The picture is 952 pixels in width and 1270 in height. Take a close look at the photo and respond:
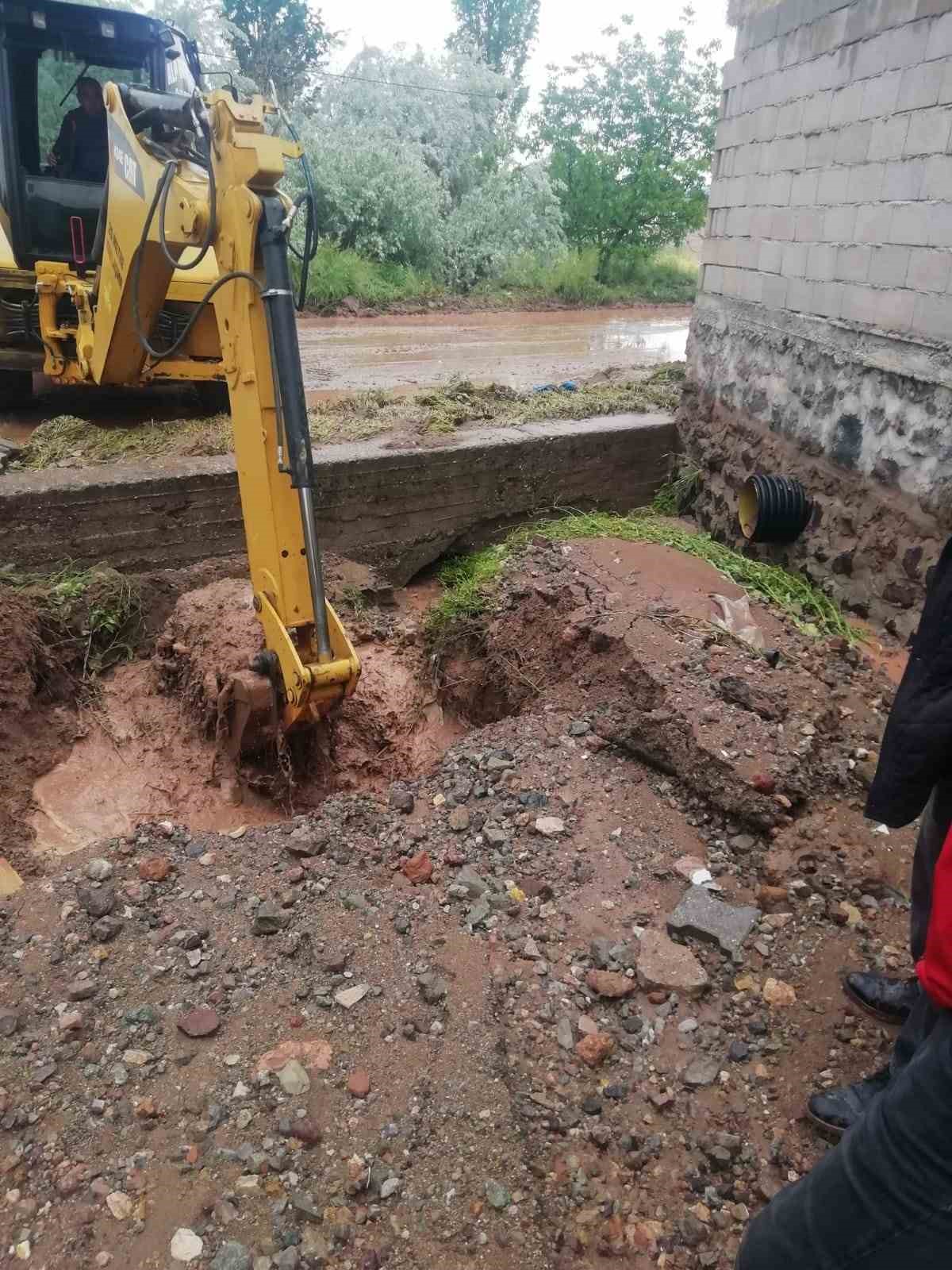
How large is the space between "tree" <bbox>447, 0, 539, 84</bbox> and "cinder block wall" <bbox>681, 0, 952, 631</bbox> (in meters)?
22.7

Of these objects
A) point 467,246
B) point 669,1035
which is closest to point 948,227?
point 669,1035

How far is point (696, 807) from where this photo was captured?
3.22 m

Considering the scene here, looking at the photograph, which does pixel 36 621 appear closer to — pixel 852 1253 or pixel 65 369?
pixel 65 369

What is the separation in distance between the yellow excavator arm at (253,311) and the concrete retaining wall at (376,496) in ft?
3.10

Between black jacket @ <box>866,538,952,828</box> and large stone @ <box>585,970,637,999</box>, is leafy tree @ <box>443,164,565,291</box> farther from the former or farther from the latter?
black jacket @ <box>866,538,952,828</box>

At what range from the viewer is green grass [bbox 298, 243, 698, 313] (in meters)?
13.3

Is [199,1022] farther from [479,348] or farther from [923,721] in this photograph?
[479,348]

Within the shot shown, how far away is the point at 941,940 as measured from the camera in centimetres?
143

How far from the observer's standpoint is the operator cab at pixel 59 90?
5.43m

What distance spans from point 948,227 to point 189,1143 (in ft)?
14.1

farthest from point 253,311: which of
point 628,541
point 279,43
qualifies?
point 279,43

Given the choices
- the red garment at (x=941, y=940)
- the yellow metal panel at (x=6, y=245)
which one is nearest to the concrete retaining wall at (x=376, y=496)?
the yellow metal panel at (x=6, y=245)

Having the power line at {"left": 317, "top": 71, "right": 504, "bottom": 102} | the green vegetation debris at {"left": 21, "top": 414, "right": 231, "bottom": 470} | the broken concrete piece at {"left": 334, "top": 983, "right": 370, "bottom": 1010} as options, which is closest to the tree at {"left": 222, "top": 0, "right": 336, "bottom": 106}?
the power line at {"left": 317, "top": 71, "right": 504, "bottom": 102}

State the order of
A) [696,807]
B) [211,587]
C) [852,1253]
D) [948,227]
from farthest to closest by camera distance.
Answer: [211,587] → [948,227] → [696,807] → [852,1253]
